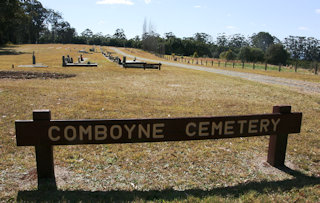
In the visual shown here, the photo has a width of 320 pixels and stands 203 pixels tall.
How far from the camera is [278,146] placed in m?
4.17

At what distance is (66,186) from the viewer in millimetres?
3496

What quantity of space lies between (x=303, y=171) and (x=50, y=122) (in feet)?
12.8

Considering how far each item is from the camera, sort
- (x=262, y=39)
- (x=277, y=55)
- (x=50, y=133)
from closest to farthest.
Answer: (x=50, y=133) → (x=277, y=55) → (x=262, y=39)

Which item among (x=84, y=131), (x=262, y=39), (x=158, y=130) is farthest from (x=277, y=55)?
(x=262, y=39)

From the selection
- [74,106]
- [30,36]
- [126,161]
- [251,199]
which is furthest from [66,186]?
[30,36]

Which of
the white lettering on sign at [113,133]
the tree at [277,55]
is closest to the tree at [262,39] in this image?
the tree at [277,55]

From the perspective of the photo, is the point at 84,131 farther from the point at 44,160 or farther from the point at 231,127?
the point at 231,127

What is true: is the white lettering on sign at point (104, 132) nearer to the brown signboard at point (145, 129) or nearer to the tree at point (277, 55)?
the brown signboard at point (145, 129)

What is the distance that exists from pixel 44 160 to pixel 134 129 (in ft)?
4.15

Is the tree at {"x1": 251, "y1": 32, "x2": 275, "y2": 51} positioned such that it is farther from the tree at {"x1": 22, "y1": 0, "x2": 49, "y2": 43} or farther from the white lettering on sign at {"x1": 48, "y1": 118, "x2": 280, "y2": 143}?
the white lettering on sign at {"x1": 48, "y1": 118, "x2": 280, "y2": 143}

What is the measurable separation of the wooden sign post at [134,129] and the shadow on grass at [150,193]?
0.36 meters

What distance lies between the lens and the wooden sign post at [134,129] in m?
3.30

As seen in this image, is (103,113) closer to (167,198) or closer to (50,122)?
(50,122)

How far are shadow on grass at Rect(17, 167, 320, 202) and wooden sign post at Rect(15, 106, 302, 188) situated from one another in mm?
358
